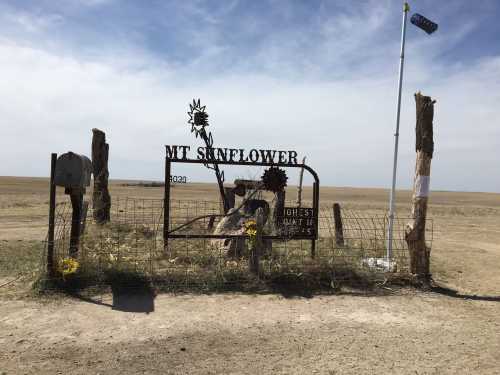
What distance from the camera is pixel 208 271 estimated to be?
23.0 feet

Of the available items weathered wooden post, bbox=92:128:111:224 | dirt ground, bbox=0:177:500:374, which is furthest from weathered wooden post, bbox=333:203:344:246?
weathered wooden post, bbox=92:128:111:224

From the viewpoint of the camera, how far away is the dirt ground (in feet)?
13.6

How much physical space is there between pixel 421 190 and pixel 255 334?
4226mm

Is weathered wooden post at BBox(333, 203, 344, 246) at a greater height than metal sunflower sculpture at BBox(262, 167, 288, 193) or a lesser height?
lesser

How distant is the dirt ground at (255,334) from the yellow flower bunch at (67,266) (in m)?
0.55

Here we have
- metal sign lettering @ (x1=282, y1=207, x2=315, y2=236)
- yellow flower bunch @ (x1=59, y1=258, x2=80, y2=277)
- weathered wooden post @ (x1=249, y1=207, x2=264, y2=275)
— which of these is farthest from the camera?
metal sign lettering @ (x1=282, y1=207, x2=315, y2=236)

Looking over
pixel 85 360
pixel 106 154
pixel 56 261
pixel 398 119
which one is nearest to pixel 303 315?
pixel 85 360

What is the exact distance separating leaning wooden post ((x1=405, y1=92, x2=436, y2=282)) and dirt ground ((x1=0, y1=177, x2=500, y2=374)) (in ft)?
2.03

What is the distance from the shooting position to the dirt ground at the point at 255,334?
13.6 feet

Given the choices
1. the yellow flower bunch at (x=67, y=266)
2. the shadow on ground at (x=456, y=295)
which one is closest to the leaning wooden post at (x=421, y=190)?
the shadow on ground at (x=456, y=295)

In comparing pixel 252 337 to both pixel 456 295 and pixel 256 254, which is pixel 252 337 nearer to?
pixel 256 254

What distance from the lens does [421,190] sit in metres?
7.47

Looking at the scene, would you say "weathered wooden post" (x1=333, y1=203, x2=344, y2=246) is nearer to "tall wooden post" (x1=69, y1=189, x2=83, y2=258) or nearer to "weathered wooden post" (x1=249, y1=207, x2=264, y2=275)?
"weathered wooden post" (x1=249, y1=207, x2=264, y2=275)

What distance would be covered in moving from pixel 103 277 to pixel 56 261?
2.44 feet
